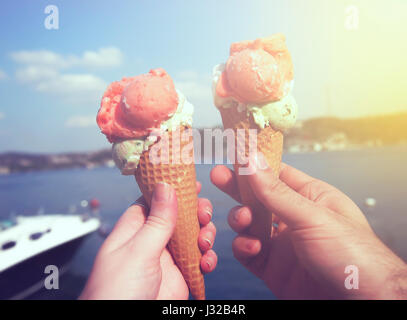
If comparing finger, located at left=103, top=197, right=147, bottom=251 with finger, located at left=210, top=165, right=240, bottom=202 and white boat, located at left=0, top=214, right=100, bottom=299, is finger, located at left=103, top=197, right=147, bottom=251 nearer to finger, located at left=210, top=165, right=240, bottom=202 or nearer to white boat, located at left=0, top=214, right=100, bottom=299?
finger, located at left=210, top=165, right=240, bottom=202

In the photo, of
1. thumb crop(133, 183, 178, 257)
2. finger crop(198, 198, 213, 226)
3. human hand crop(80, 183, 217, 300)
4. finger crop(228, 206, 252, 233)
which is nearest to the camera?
human hand crop(80, 183, 217, 300)

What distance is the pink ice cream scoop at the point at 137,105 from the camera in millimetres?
1704

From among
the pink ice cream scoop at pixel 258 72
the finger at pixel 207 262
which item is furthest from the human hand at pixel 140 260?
the pink ice cream scoop at pixel 258 72

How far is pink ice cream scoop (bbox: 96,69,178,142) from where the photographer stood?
170 centimetres

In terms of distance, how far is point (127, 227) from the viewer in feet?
6.17

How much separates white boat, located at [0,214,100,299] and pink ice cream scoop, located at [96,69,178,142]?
21.0 ft

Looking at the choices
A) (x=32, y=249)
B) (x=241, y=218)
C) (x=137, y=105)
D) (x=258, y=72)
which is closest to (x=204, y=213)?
(x=241, y=218)

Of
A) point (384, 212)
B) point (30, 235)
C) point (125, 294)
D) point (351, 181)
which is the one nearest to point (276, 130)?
point (125, 294)

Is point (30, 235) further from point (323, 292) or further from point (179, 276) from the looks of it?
point (323, 292)

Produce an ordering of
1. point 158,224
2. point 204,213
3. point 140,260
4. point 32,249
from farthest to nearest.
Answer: point 32,249, point 204,213, point 158,224, point 140,260

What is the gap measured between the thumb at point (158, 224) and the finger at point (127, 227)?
0.13 meters

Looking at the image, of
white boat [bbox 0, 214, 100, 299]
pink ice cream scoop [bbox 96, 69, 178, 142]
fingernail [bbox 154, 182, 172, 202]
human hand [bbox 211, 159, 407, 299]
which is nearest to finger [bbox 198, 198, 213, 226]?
human hand [bbox 211, 159, 407, 299]

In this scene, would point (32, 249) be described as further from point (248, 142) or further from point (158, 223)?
point (248, 142)

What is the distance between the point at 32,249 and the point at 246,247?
6.73 m
